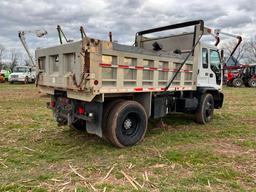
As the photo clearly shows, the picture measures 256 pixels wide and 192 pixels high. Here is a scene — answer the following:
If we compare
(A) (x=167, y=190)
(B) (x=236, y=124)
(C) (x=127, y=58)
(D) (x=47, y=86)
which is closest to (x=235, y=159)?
(A) (x=167, y=190)

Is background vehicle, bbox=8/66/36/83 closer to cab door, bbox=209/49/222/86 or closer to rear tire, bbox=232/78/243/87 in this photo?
rear tire, bbox=232/78/243/87

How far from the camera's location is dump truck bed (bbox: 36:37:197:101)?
16.6 feet

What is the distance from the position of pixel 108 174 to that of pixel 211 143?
2.81 m

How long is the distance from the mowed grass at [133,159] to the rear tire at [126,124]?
20cm

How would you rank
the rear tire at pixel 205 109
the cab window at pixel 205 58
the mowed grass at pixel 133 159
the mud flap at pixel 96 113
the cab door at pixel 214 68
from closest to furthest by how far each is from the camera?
the mowed grass at pixel 133 159
the mud flap at pixel 96 113
the cab window at pixel 205 58
the rear tire at pixel 205 109
the cab door at pixel 214 68

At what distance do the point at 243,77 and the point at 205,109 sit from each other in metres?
22.3

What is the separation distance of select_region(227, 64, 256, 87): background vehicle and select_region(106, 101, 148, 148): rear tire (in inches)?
954

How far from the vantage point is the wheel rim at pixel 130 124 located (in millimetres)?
5885

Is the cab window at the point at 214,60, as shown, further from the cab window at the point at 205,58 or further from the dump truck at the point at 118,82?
the dump truck at the point at 118,82

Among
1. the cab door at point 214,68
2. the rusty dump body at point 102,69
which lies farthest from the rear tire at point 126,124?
the cab door at point 214,68

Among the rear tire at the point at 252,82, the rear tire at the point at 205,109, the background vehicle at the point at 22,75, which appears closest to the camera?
the rear tire at the point at 205,109

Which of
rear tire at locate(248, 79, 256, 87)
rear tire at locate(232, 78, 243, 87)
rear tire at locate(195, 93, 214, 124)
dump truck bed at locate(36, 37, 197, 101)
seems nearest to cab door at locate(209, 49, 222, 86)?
rear tire at locate(195, 93, 214, 124)

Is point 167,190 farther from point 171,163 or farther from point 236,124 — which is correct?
point 236,124

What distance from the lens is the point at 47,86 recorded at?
640 centimetres
